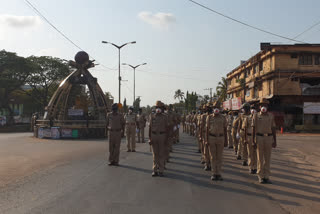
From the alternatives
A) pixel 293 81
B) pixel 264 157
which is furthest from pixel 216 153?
pixel 293 81

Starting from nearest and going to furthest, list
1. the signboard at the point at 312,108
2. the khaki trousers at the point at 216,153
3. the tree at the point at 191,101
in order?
the khaki trousers at the point at 216,153
the signboard at the point at 312,108
the tree at the point at 191,101

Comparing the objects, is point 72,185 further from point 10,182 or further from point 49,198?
point 10,182

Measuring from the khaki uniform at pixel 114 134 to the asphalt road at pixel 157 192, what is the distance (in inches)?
25.1

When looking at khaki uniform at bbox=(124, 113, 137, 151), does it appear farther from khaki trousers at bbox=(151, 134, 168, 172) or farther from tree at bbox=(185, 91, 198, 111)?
tree at bbox=(185, 91, 198, 111)

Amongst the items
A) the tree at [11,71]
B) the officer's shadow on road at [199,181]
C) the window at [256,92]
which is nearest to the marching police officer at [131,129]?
the officer's shadow on road at [199,181]

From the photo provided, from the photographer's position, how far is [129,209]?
5195 millimetres

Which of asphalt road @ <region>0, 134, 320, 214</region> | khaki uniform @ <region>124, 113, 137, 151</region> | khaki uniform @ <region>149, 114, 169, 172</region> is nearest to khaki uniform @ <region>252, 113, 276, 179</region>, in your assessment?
asphalt road @ <region>0, 134, 320, 214</region>

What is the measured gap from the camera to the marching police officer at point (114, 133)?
10148 millimetres

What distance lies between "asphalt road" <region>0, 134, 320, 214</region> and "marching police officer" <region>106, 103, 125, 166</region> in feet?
2.00

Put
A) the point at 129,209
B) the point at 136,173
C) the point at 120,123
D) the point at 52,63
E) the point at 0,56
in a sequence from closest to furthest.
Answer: the point at 129,209
the point at 136,173
the point at 120,123
the point at 0,56
the point at 52,63

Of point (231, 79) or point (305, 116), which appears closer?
point (305, 116)

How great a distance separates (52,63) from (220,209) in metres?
50.4

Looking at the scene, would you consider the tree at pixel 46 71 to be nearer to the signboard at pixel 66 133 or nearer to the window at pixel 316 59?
the signboard at pixel 66 133

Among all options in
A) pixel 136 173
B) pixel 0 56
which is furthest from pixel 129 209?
pixel 0 56
